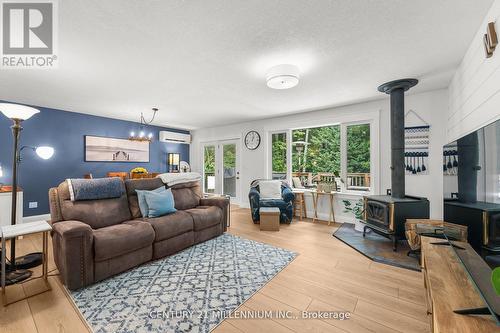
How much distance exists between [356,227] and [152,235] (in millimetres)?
3258

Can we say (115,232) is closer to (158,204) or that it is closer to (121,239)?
(121,239)

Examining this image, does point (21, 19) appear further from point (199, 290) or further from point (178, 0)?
point (199, 290)

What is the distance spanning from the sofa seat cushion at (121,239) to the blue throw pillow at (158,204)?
0.28m

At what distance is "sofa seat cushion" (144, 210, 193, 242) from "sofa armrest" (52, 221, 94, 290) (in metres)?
0.64

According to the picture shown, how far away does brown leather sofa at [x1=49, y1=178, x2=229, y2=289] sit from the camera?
189 cm

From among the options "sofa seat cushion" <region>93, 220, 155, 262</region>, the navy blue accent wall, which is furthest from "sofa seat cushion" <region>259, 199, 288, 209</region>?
the navy blue accent wall

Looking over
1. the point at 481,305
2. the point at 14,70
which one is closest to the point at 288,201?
the point at 481,305

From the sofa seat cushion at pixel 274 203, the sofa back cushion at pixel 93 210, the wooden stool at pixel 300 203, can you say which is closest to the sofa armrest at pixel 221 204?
the sofa seat cushion at pixel 274 203

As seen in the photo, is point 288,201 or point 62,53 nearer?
point 62,53

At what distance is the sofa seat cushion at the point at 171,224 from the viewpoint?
8.14 feet

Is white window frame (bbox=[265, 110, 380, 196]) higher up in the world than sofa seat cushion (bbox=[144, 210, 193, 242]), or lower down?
higher up

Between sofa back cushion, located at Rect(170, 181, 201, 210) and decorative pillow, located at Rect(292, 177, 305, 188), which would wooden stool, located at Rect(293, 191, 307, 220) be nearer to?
decorative pillow, located at Rect(292, 177, 305, 188)

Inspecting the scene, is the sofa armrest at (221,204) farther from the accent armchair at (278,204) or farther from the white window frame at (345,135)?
the white window frame at (345,135)

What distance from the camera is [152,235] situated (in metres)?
2.38
